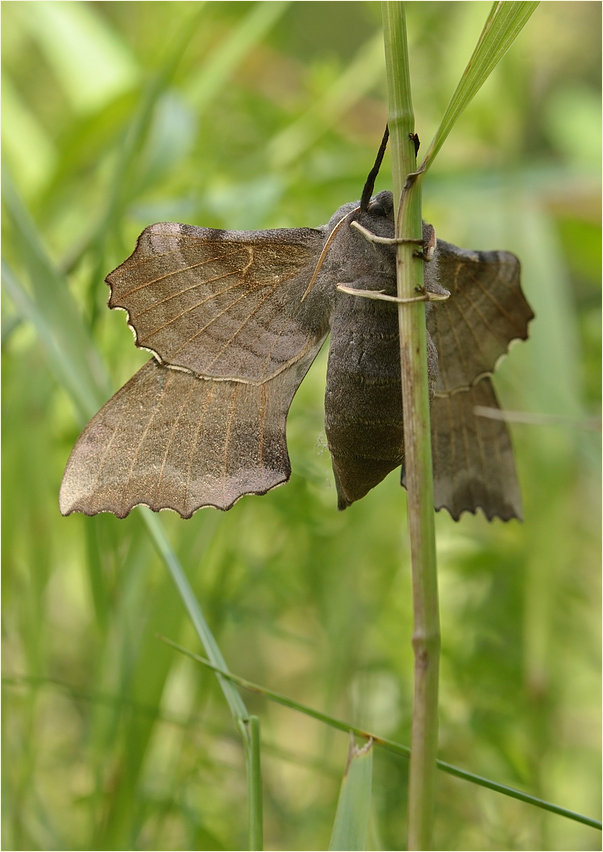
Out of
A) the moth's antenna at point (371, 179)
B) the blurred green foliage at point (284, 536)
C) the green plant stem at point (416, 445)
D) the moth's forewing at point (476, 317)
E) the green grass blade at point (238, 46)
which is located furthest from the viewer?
the green grass blade at point (238, 46)

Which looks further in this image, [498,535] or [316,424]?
[498,535]

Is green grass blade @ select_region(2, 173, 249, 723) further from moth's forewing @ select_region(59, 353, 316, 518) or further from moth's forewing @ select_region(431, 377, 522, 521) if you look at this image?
moth's forewing @ select_region(431, 377, 522, 521)

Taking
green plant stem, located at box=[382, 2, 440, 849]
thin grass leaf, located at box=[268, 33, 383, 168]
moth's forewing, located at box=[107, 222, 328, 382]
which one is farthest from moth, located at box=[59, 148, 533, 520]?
thin grass leaf, located at box=[268, 33, 383, 168]

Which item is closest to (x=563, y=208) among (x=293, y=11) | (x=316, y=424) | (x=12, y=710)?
(x=316, y=424)

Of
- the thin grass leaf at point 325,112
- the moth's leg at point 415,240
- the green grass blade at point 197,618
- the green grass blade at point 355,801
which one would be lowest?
the green grass blade at point 355,801

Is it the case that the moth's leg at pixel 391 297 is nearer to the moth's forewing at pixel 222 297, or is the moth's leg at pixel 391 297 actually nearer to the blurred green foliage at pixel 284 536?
the moth's forewing at pixel 222 297

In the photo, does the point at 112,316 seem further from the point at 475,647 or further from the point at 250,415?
the point at 475,647

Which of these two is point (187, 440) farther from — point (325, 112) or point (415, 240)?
point (325, 112)

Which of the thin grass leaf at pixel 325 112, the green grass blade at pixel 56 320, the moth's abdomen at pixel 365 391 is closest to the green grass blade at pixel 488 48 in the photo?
the moth's abdomen at pixel 365 391
